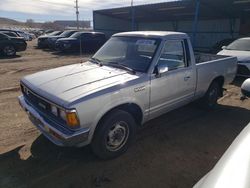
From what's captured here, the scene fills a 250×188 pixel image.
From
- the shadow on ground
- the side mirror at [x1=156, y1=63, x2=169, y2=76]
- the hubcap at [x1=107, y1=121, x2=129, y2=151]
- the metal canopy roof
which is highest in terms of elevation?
the metal canopy roof

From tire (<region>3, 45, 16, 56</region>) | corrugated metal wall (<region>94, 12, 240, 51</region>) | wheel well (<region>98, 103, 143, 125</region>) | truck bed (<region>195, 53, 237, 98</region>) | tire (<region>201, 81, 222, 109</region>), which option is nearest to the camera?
wheel well (<region>98, 103, 143, 125</region>)

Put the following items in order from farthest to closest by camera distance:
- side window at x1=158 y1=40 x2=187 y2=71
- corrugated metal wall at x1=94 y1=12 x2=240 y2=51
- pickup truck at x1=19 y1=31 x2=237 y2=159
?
1. corrugated metal wall at x1=94 y1=12 x2=240 y2=51
2. side window at x1=158 y1=40 x2=187 y2=71
3. pickup truck at x1=19 y1=31 x2=237 y2=159

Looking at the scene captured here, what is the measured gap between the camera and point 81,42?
1962cm

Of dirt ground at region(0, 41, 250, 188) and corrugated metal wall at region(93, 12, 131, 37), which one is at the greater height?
corrugated metal wall at region(93, 12, 131, 37)

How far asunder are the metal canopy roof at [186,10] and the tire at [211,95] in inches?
588

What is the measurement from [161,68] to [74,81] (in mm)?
1485

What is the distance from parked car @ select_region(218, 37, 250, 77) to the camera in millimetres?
8734

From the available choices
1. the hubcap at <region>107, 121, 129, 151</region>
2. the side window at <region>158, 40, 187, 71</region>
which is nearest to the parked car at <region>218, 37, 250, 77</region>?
the side window at <region>158, 40, 187, 71</region>

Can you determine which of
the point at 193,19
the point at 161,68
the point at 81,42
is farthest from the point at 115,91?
the point at 193,19

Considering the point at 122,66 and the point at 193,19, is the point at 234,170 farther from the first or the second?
the point at 193,19

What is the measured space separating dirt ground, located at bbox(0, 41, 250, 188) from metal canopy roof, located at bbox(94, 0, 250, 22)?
16436mm

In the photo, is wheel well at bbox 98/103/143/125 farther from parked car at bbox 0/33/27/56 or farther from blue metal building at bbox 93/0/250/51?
blue metal building at bbox 93/0/250/51

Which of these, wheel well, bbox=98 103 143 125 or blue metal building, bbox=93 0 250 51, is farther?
blue metal building, bbox=93 0 250 51

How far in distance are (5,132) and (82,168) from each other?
1.98 metres
